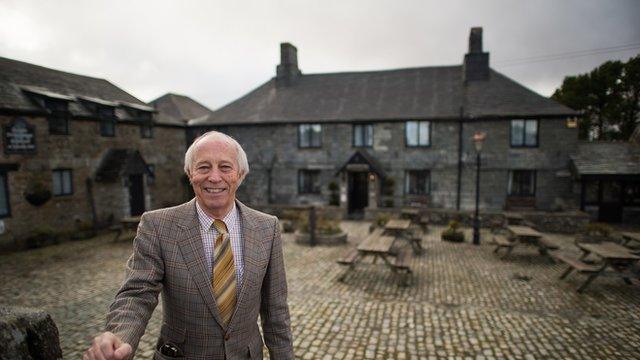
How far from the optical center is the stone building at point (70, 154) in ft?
39.3

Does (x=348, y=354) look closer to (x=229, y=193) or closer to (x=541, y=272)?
(x=229, y=193)

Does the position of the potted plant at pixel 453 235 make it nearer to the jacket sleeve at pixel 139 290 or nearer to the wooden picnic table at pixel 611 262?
the wooden picnic table at pixel 611 262

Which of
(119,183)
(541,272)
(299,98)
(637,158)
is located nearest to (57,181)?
(119,183)

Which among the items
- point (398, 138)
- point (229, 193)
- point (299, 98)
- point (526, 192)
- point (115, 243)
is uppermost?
point (299, 98)

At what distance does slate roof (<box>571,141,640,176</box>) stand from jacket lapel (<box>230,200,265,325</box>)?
18253 mm

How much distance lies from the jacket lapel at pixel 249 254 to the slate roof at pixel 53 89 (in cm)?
1378

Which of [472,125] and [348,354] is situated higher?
[472,125]

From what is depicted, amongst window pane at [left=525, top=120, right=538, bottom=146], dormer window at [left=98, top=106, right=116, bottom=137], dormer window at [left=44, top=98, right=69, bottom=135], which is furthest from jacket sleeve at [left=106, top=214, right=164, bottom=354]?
window pane at [left=525, top=120, right=538, bottom=146]

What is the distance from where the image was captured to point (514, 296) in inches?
289

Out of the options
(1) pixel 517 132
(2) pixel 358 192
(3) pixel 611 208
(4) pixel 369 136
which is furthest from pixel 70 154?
(3) pixel 611 208

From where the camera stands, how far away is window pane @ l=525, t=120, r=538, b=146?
17141mm

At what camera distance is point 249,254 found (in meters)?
2.30

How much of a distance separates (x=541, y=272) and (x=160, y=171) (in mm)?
17717

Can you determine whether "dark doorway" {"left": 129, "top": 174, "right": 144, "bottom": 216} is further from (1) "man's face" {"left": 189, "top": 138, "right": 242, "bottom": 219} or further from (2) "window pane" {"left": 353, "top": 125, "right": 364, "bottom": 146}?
(1) "man's face" {"left": 189, "top": 138, "right": 242, "bottom": 219}
